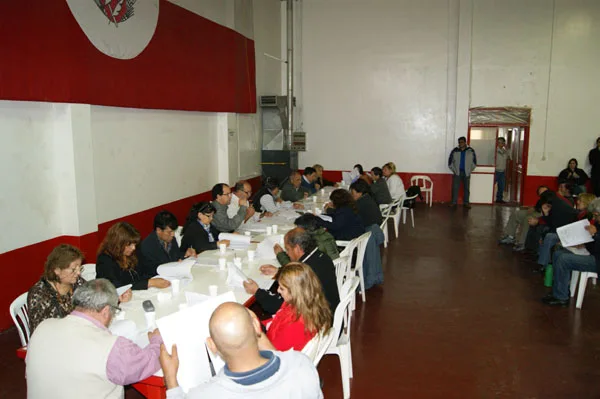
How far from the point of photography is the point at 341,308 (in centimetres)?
336

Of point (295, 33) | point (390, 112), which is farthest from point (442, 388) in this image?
point (295, 33)

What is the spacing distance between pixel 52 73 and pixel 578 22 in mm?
11070

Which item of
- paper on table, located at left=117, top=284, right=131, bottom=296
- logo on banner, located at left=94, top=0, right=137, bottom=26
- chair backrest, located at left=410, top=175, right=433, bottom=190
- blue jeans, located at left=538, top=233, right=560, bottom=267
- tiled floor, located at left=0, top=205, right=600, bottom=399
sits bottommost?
tiled floor, located at left=0, top=205, right=600, bottom=399

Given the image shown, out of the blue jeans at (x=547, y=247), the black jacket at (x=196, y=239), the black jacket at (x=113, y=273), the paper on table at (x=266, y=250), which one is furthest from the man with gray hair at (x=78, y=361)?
the blue jeans at (x=547, y=247)

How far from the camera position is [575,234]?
17.6 feet

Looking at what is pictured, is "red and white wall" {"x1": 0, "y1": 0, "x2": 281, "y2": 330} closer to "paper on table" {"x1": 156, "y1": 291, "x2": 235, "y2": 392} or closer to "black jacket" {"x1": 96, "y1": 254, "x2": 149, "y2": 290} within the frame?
"black jacket" {"x1": 96, "y1": 254, "x2": 149, "y2": 290}

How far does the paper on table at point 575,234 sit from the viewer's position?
5.30 m

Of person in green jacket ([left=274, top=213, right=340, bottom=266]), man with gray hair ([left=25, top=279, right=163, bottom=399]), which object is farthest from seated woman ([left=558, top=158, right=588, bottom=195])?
man with gray hair ([left=25, top=279, right=163, bottom=399])

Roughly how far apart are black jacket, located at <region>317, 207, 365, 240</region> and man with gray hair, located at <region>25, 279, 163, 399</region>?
3541mm

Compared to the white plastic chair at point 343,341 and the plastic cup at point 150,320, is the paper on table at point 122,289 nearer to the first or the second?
the plastic cup at point 150,320

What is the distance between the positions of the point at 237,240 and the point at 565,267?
3561 millimetres

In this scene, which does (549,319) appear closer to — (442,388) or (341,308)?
(442,388)

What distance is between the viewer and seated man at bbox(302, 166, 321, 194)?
928 cm

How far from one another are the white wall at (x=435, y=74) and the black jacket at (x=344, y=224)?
7.16 m
